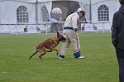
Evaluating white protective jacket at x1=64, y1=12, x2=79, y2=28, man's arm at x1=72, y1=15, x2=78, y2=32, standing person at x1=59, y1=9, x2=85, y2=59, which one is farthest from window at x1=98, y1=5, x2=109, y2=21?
man's arm at x1=72, y1=15, x2=78, y2=32

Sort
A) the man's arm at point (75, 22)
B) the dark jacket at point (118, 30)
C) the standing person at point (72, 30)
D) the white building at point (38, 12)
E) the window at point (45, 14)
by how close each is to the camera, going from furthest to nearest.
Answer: the window at point (45, 14) < the white building at point (38, 12) < the standing person at point (72, 30) < the man's arm at point (75, 22) < the dark jacket at point (118, 30)

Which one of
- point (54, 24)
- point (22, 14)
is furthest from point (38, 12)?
point (54, 24)

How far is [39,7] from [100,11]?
6.39 meters

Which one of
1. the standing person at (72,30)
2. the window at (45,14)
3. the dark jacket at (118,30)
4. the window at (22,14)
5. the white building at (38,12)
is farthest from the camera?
the window at (22,14)

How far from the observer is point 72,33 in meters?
16.6

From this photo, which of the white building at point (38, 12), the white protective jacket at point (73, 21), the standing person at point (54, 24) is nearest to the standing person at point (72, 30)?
the white protective jacket at point (73, 21)

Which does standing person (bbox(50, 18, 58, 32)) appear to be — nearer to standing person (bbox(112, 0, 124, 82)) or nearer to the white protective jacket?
the white protective jacket

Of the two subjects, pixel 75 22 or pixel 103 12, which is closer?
pixel 75 22

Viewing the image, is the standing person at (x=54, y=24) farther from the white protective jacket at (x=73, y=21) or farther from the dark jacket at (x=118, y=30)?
the dark jacket at (x=118, y=30)

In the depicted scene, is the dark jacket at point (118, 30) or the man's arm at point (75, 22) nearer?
the dark jacket at point (118, 30)

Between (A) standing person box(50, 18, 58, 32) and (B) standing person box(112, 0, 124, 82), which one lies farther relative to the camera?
(A) standing person box(50, 18, 58, 32)

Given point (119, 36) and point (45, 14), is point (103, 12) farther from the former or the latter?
point (119, 36)

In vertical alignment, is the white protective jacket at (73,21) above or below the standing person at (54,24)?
above

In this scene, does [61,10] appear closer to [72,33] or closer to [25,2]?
[25,2]
